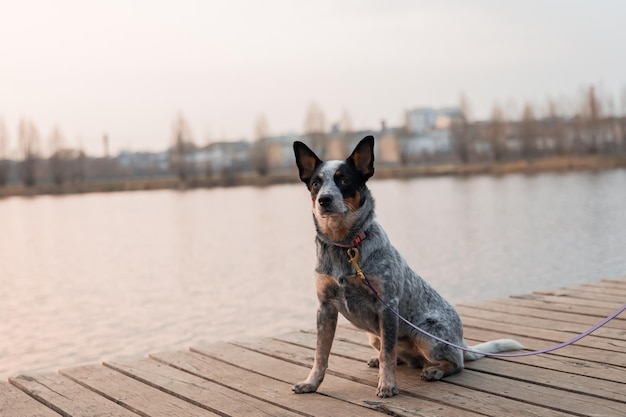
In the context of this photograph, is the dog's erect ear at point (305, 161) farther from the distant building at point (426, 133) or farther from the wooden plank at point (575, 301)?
the distant building at point (426, 133)

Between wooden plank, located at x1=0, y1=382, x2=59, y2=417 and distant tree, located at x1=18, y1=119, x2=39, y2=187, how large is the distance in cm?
5971

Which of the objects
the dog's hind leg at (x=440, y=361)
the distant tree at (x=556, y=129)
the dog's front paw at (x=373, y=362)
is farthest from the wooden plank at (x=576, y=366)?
the distant tree at (x=556, y=129)

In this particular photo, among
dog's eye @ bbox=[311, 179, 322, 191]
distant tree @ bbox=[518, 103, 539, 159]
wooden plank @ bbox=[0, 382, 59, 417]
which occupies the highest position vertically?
distant tree @ bbox=[518, 103, 539, 159]

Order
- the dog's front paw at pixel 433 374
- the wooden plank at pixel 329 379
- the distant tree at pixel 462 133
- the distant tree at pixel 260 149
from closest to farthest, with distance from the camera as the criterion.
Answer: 1. the wooden plank at pixel 329 379
2. the dog's front paw at pixel 433 374
3. the distant tree at pixel 260 149
4. the distant tree at pixel 462 133

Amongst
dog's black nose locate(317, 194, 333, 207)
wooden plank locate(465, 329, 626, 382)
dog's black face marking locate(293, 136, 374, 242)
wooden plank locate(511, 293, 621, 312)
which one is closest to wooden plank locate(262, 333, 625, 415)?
wooden plank locate(465, 329, 626, 382)

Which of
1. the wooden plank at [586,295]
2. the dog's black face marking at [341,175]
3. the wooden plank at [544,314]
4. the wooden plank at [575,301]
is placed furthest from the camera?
the wooden plank at [586,295]

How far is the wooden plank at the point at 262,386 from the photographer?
3.22 meters

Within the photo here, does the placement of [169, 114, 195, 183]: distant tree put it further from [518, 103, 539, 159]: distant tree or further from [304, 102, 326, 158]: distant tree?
[518, 103, 539, 159]: distant tree

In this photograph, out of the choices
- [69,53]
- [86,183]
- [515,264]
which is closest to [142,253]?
[515,264]

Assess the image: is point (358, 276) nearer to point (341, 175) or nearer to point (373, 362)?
point (341, 175)

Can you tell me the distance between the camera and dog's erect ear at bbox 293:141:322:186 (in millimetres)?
3414

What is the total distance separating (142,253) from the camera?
63.2ft

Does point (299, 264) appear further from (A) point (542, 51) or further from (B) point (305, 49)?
(A) point (542, 51)

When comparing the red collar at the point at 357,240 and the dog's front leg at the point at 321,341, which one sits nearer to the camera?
the red collar at the point at 357,240
